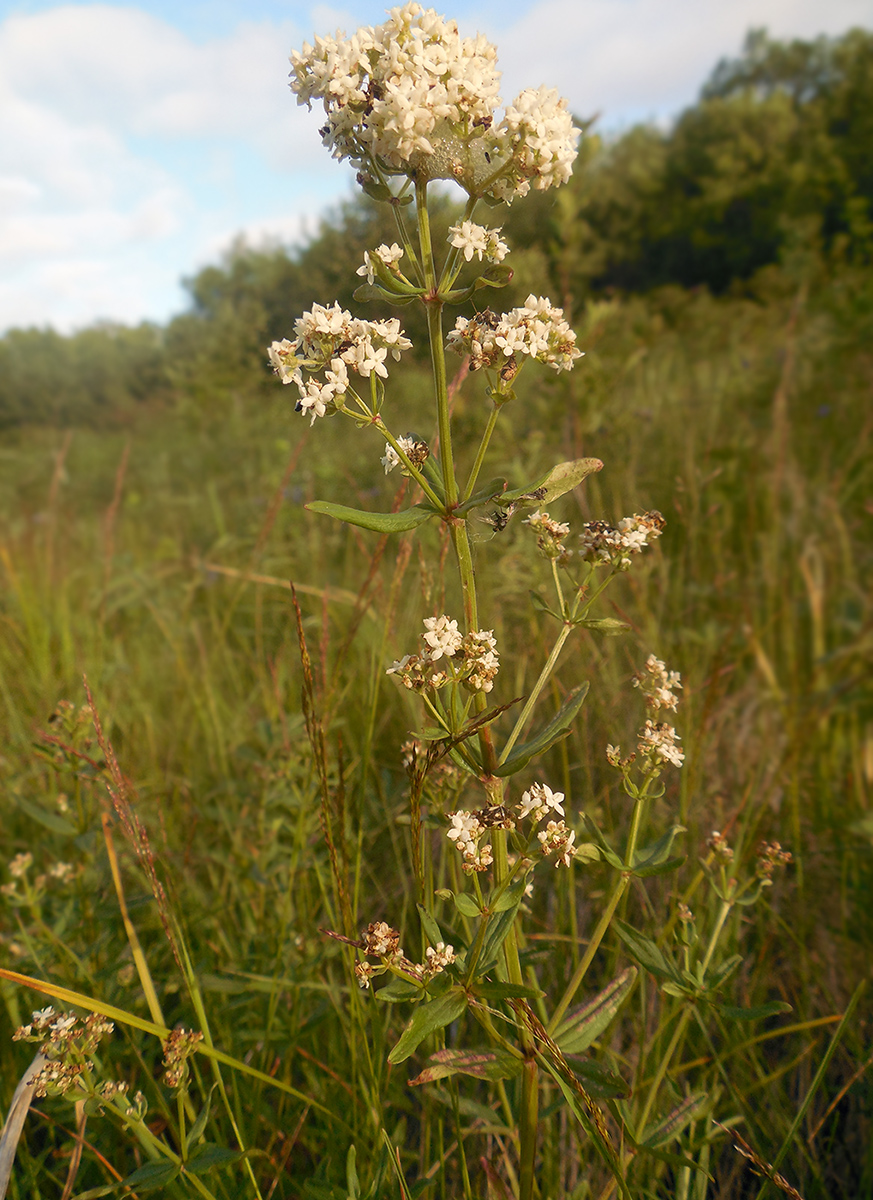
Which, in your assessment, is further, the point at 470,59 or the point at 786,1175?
the point at 786,1175

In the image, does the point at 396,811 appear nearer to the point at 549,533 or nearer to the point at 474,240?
the point at 549,533

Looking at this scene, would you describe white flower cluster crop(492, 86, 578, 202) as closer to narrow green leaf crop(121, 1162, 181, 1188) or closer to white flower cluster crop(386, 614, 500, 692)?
white flower cluster crop(386, 614, 500, 692)

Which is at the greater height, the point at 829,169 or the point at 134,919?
the point at 829,169

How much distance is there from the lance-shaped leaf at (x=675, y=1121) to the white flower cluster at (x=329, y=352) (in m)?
1.33

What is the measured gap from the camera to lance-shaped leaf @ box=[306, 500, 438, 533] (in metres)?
1.06

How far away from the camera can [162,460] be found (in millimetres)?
8430

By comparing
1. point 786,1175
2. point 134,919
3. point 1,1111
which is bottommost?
point 786,1175

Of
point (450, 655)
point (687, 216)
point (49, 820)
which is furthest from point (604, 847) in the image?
point (687, 216)

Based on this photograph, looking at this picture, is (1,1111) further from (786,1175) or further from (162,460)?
(162,460)

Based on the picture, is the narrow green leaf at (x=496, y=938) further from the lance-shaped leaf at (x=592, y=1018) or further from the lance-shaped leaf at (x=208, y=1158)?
the lance-shaped leaf at (x=208, y=1158)

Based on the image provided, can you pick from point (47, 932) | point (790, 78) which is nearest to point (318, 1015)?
point (47, 932)

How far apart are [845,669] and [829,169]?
2288cm

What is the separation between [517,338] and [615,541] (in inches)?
15.3

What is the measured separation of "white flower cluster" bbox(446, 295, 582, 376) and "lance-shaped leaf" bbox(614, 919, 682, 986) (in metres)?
0.97
